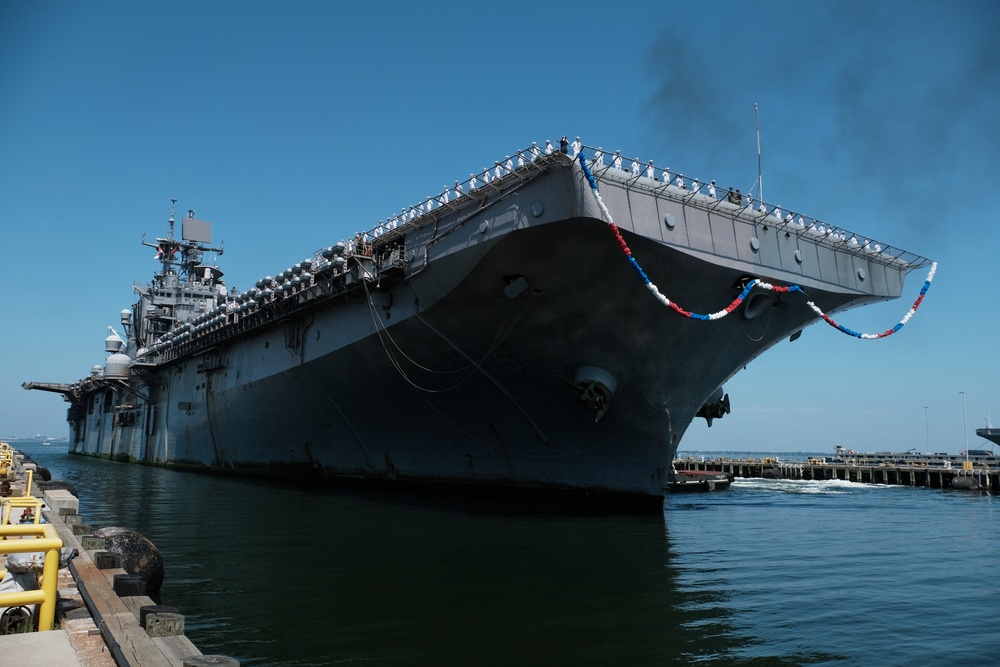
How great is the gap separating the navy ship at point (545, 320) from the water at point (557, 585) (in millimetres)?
1876

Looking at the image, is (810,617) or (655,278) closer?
(810,617)

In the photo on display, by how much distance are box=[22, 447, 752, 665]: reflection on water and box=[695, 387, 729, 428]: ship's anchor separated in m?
4.36

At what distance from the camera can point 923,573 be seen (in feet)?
37.1

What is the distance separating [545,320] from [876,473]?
117 feet

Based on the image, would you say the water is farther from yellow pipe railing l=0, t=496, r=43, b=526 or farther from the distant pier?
the distant pier

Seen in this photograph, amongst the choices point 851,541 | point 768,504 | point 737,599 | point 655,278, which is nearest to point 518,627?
point 737,599

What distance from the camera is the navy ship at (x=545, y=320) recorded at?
13719 mm

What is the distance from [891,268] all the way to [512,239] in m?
10.5

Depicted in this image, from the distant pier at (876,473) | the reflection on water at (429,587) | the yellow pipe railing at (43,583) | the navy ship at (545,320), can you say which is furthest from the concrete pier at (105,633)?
the distant pier at (876,473)

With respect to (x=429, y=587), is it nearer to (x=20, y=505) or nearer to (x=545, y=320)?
(x=20, y=505)

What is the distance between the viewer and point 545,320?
1540 centimetres

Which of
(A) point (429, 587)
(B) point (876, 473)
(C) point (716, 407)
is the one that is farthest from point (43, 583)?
(B) point (876, 473)

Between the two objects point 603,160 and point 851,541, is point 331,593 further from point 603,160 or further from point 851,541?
point 851,541

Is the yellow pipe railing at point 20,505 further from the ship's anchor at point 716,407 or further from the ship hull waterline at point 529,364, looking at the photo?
the ship's anchor at point 716,407
